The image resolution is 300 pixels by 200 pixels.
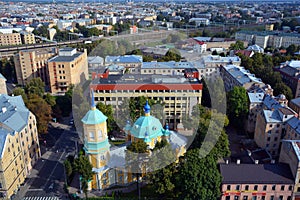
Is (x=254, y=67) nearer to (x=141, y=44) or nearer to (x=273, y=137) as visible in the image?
(x=273, y=137)

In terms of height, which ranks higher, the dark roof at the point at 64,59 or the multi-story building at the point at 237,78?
the dark roof at the point at 64,59

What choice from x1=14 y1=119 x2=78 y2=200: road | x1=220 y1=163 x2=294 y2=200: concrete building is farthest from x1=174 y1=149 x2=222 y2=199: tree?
x1=14 y1=119 x2=78 y2=200: road

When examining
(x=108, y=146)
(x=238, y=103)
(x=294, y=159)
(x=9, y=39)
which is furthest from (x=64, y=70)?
(x=9, y=39)

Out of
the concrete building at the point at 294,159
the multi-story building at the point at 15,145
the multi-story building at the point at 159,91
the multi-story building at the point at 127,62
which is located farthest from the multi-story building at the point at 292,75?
the multi-story building at the point at 15,145

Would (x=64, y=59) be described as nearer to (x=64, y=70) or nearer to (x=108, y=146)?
(x=64, y=70)

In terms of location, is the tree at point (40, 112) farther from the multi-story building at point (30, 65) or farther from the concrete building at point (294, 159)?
the concrete building at point (294, 159)

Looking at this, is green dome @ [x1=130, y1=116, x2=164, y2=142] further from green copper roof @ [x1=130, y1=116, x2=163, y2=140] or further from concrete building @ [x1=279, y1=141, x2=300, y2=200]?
concrete building @ [x1=279, y1=141, x2=300, y2=200]
